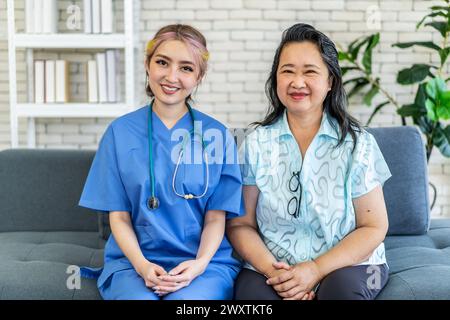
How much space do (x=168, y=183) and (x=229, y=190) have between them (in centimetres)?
20

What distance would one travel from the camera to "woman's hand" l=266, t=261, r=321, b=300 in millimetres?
1880

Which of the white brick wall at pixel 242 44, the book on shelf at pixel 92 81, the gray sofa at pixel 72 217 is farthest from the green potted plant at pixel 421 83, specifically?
the book on shelf at pixel 92 81

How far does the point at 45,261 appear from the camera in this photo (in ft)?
7.50

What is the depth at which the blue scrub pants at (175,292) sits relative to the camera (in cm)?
186

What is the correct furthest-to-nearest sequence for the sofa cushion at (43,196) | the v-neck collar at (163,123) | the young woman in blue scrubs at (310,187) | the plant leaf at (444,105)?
the plant leaf at (444,105)
the sofa cushion at (43,196)
the v-neck collar at (163,123)
the young woman in blue scrubs at (310,187)

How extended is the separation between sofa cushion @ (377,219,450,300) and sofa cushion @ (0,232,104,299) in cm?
97

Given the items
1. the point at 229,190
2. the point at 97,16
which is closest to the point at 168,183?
the point at 229,190

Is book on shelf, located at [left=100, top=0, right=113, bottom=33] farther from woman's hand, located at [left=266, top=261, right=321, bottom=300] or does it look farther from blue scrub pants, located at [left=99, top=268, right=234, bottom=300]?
woman's hand, located at [left=266, top=261, right=321, bottom=300]

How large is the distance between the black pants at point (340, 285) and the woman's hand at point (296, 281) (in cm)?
2

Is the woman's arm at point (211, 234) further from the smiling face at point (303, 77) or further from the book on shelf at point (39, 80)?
the book on shelf at point (39, 80)

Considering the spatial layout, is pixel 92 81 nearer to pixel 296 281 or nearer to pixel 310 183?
pixel 310 183

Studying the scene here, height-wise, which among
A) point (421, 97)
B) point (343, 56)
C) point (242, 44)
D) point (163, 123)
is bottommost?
point (163, 123)

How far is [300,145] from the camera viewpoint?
6.91 ft
